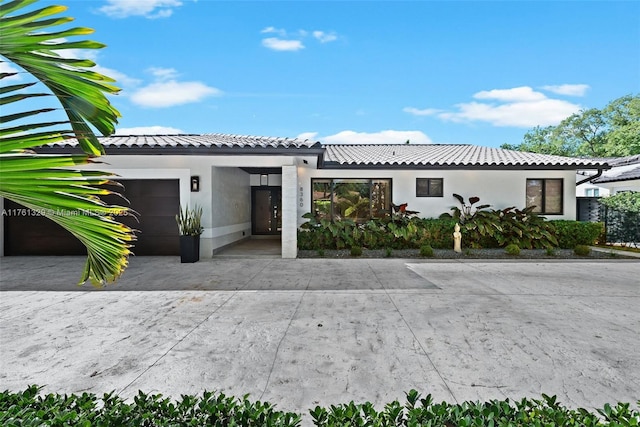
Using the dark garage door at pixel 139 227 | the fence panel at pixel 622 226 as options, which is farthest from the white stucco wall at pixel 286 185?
the fence panel at pixel 622 226

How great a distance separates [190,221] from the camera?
8492mm

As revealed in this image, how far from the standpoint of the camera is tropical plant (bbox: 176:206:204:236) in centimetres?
837

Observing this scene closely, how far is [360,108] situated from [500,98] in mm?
57038

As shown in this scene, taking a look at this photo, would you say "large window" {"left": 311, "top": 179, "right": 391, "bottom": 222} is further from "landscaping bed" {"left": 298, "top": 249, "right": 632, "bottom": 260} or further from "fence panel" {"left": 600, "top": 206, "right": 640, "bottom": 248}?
"fence panel" {"left": 600, "top": 206, "right": 640, "bottom": 248}

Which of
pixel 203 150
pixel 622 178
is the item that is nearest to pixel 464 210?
pixel 622 178

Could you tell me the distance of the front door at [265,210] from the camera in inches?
571

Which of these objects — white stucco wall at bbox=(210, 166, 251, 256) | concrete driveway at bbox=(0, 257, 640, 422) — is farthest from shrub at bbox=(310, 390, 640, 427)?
white stucco wall at bbox=(210, 166, 251, 256)

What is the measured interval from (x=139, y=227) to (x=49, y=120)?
29.2 ft

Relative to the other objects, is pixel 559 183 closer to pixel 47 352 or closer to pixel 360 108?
pixel 360 108

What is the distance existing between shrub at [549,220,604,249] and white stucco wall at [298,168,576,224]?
0.86 meters

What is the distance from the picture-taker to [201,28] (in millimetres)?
9531

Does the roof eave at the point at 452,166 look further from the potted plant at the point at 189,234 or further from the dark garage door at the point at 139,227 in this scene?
the dark garage door at the point at 139,227

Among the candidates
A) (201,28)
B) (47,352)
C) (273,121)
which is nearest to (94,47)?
(47,352)

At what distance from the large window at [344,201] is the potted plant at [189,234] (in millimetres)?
4130
